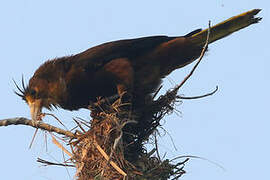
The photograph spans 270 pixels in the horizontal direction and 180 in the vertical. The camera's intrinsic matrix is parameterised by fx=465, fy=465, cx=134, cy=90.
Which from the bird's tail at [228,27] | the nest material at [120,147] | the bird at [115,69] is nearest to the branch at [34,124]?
the nest material at [120,147]

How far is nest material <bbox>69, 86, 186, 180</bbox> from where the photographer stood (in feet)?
14.0

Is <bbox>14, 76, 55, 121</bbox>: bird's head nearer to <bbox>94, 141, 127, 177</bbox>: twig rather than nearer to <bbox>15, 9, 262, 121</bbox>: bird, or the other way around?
<bbox>15, 9, 262, 121</bbox>: bird

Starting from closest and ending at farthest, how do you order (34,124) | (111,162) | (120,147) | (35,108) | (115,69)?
(111,162), (120,147), (34,124), (115,69), (35,108)

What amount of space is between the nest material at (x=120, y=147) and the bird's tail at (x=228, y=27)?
0.74m

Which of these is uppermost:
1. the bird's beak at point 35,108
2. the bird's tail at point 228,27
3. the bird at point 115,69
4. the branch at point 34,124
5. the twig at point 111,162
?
the bird's tail at point 228,27

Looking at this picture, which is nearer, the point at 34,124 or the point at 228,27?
the point at 34,124

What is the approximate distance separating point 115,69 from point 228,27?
1.32 metres

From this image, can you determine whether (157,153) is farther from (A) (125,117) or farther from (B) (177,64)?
(B) (177,64)

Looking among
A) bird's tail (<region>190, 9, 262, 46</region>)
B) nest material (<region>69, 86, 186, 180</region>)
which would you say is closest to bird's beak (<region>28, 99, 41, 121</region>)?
nest material (<region>69, 86, 186, 180</region>)

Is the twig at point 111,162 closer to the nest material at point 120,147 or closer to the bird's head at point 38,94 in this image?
the nest material at point 120,147

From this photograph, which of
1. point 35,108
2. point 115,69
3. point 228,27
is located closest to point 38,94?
point 35,108

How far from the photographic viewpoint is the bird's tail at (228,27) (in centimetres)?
491

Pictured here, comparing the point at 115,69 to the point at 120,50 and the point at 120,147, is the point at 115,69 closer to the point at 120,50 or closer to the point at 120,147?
the point at 120,50

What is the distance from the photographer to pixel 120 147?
4301 millimetres
